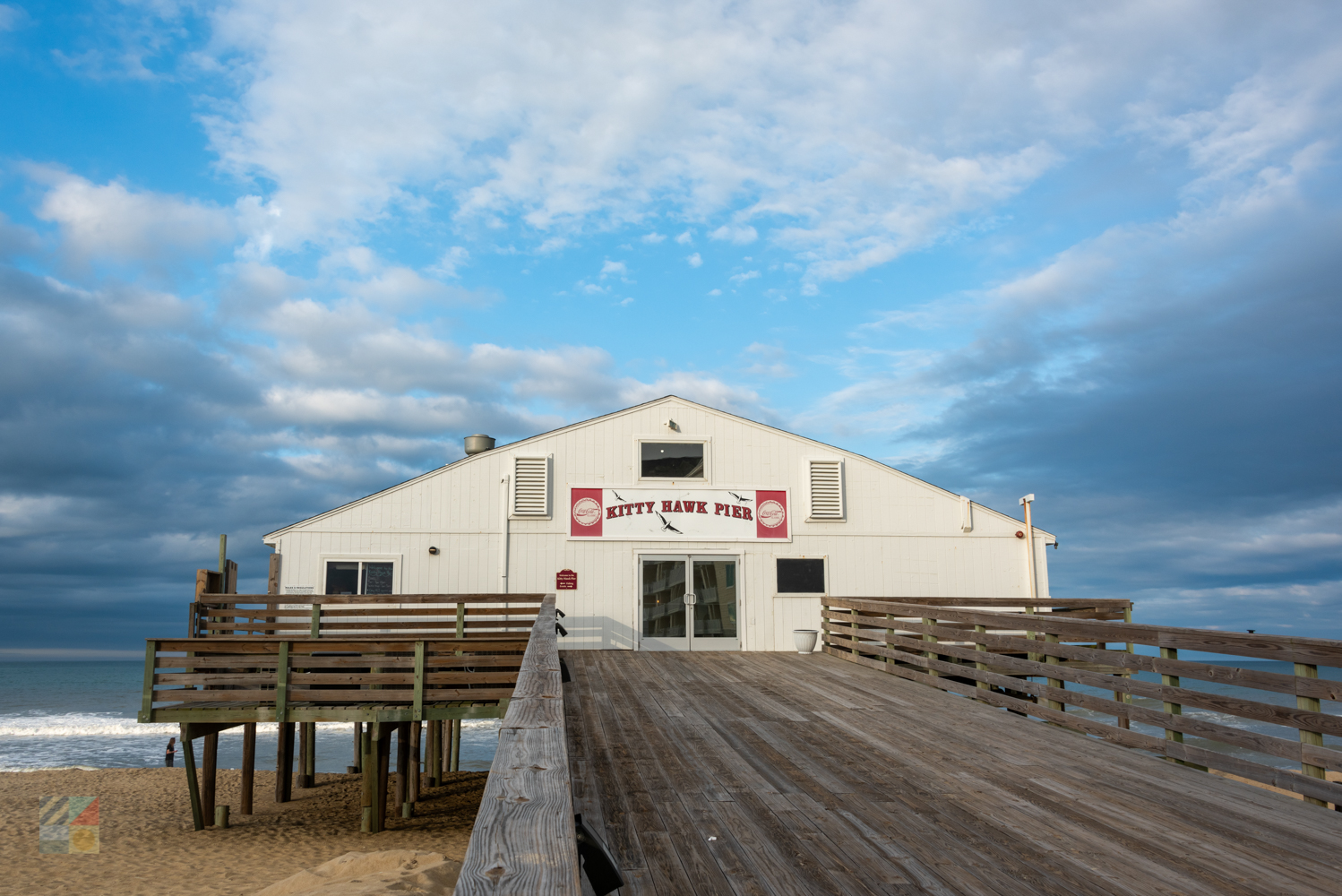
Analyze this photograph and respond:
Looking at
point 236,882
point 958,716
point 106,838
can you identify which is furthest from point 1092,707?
point 106,838

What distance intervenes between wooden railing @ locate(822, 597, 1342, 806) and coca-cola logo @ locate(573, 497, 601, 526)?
Result: 6.23m

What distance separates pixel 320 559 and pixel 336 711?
5.00 meters

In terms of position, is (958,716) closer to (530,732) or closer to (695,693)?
(695,693)

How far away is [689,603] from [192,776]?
8.42m

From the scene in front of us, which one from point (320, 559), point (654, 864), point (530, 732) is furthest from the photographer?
point (320, 559)

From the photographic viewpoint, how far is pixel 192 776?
12.2 metres

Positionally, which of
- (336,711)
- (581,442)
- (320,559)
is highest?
(581,442)

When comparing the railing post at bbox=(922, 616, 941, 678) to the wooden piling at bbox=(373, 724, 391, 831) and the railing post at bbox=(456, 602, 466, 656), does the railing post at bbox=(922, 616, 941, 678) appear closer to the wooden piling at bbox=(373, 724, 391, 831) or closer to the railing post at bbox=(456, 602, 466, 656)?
the railing post at bbox=(456, 602, 466, 656)

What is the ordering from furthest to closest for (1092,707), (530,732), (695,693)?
(695,693)
(1092,707)
(530,732)

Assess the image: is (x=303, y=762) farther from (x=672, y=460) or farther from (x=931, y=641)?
(x=931, y=641)

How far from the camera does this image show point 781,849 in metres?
4.08

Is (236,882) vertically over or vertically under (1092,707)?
under

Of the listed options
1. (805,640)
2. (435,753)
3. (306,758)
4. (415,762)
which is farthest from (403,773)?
(805,640)

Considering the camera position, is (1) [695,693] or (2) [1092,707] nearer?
(2) [1092,707]
